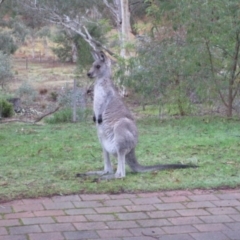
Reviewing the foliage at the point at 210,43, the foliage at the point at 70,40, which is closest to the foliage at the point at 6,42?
the foliage at the point at 70,40

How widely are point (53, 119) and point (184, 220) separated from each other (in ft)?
31.2

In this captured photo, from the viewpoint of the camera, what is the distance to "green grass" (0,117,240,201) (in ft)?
21.8

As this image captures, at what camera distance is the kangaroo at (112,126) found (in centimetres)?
694

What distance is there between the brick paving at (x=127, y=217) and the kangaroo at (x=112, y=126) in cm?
75

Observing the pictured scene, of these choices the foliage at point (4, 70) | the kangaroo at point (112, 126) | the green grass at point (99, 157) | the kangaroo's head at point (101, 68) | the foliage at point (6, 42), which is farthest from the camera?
the foliage at point (6, 42)

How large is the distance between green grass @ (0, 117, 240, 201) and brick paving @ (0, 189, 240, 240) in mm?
297

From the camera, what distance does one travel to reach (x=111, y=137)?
7.00 metres

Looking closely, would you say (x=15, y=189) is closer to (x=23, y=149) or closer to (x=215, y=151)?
(x=23, y=149)

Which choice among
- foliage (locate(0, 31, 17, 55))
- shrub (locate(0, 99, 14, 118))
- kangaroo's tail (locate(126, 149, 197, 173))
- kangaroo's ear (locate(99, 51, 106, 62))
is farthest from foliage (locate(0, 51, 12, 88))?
kangaroo's tail (locate(126, 149, 197, 173))

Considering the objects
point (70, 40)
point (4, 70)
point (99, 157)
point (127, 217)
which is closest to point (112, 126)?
point (99, 157)

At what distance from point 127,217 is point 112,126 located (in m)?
1.68

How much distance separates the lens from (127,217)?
5.59 m

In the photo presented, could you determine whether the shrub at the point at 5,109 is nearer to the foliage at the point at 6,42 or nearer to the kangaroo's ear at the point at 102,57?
the kangaroo's ear at the point at 102,57

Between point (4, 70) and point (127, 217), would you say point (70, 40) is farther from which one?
point (127, 217)
